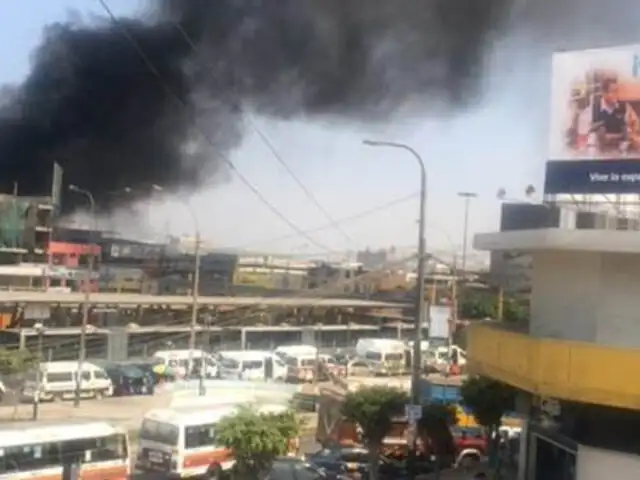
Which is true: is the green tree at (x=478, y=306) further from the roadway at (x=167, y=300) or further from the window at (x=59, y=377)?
the window at (x=59, y=377)

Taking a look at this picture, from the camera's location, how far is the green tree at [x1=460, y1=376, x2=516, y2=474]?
991 cm

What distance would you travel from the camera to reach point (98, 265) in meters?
27.8

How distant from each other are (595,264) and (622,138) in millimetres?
861

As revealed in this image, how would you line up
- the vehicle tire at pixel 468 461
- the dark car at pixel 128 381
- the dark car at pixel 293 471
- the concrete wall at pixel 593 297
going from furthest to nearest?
the dark car at pixel 128 381
the vehicle tire at pixel 468 461
the dark car at pixel 293 471
the concrete wall at pixel 593 297

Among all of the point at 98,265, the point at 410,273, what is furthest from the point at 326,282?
the point at 98,265

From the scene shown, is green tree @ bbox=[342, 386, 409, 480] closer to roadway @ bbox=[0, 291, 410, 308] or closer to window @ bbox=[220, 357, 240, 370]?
window @ bbox=[220, 357, 240, 370]

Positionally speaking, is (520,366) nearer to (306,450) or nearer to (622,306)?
(622,306)

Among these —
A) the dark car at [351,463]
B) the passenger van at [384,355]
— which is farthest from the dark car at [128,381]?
the dark car at [351,463]

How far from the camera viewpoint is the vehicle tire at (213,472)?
31.0ft

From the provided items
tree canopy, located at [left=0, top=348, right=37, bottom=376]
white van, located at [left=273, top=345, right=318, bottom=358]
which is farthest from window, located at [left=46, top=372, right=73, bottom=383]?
white van, located at [left=273, top=345, right=318, bottom=358]

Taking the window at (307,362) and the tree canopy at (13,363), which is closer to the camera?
the tree canopy at (13,363)

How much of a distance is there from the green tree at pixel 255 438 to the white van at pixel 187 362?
8379mm

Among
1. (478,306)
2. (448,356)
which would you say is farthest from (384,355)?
(478,306)

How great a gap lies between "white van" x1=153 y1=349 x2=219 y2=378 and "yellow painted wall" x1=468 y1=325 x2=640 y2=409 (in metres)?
10.6
